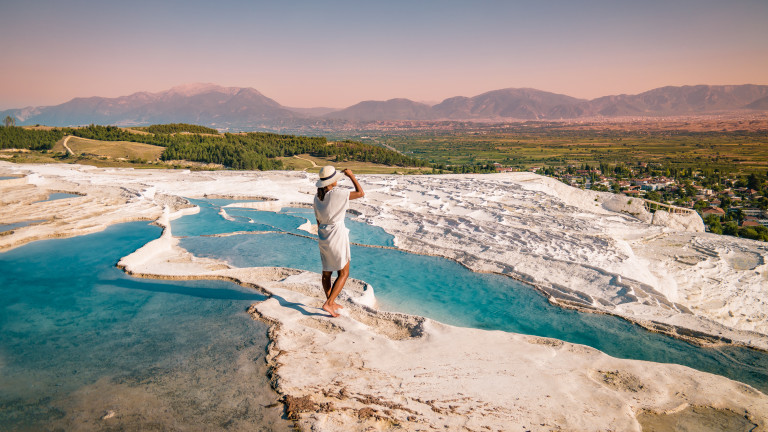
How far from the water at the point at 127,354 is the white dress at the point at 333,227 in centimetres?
151

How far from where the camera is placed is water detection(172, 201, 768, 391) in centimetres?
703

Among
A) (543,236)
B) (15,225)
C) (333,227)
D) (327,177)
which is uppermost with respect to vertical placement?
(327,177)

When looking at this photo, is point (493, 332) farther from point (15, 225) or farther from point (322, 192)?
point (15, 225)

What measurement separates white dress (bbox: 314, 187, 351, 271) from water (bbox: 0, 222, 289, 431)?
1514 mm

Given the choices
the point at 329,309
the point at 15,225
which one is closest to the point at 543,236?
the point at 329,309

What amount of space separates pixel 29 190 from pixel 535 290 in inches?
900

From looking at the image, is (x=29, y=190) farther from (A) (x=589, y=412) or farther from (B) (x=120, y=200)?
(A) (x=589, y=412)

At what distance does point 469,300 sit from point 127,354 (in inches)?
→ 265

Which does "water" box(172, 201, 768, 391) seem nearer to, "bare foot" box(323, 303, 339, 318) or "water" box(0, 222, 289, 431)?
"bare foot" box(323, 303, 339, 318)

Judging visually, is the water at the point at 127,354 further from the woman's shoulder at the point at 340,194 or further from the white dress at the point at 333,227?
the woman's shoulder at the point at 340,194

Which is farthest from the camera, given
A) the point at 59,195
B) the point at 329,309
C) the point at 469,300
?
the point at 59,195

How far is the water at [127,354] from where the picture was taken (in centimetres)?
424

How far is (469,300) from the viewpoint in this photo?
959 cm

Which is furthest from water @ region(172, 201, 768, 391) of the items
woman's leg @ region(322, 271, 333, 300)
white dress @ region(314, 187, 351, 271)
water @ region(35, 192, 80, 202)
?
water @ region(35, 192, 80, 202)
